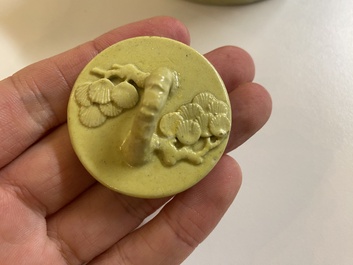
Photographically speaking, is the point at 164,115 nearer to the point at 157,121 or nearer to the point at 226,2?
the point at 157,121

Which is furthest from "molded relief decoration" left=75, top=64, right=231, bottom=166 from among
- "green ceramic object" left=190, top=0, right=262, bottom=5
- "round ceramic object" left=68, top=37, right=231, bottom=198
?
"green ceramic object" left=190, top=0, right=262, bottom=5

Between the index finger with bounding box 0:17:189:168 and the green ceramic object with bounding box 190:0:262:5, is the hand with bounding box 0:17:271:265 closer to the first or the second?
the index finger with bounding box 0:17:189:168

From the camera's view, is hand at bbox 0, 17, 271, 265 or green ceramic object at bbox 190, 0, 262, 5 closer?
hand at bbox 0, 17, 271, 265

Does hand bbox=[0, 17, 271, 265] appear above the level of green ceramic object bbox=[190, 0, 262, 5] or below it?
below

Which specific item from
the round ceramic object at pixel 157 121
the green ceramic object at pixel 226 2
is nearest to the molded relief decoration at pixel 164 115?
the round ceramic object at pixel 157 121

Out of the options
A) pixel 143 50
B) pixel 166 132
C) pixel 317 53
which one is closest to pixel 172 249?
pixel 166 132

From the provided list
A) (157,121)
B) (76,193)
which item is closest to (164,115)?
(157,121)
